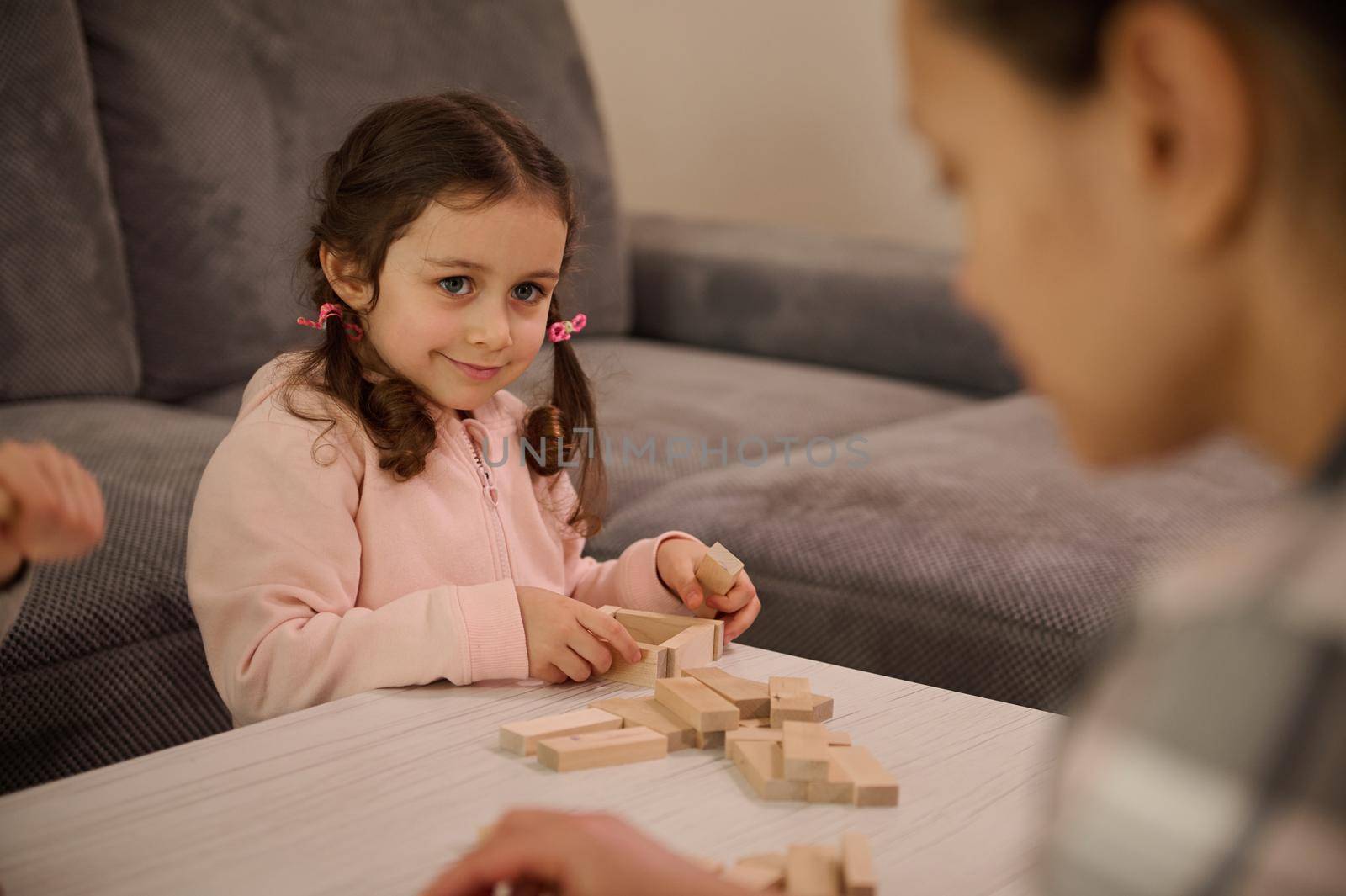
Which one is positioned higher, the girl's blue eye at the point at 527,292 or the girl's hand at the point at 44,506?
the girl's blue eye at the point at 527,292

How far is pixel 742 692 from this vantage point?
3.30 feet

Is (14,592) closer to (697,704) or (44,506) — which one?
(44,506)

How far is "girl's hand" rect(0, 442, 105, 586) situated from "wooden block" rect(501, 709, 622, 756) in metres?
0.29

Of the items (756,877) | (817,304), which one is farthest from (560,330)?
(817,304)

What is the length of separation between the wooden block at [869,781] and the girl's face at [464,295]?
551mm

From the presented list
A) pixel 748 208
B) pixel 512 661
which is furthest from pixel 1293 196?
pixel 748 208

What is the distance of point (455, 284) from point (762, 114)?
2.50m

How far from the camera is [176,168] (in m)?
2.07

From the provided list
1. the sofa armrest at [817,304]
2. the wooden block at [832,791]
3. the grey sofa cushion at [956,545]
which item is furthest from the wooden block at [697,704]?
the sofa armrest at [817,304]

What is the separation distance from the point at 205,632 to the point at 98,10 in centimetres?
128

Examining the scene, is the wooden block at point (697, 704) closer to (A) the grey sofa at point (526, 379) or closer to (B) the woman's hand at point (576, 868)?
(B) the woman's hand at point (576, 868)

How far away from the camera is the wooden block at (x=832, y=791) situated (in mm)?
854

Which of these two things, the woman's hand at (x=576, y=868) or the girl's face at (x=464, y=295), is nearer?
the woman's hand at (x=576, y=868)

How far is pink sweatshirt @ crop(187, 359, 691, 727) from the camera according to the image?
1.08 meters
